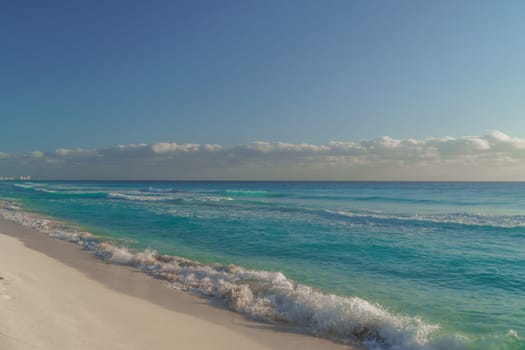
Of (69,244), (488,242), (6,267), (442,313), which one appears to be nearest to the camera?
(442,313)

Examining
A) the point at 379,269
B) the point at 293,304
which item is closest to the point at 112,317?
the point at 293,304

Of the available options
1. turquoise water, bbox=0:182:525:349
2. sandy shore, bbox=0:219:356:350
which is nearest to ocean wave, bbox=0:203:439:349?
turquoise water, bbox=0:182:525:349

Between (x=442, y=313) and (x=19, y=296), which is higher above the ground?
(x=19, y=296)

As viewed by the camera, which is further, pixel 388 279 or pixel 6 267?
pixel 388 279

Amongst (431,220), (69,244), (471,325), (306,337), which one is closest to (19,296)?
(306,337)

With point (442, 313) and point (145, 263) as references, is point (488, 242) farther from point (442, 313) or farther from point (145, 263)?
point (145, 263)

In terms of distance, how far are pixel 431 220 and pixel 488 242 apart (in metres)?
7.99

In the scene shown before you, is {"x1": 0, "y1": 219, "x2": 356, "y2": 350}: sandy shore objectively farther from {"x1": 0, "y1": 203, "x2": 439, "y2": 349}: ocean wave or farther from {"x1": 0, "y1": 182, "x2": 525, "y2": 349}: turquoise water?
{"x1": 0, "y1": 182, "x2": 525, "y2": 349}: turquoise water

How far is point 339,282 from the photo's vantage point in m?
9.73

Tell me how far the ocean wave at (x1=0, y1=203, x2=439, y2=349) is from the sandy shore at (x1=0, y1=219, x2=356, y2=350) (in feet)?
1.53

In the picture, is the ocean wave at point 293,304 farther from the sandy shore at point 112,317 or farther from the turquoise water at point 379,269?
the sandy shore at point 112,317

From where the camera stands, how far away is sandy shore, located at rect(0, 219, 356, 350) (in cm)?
512

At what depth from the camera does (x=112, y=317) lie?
6.23m

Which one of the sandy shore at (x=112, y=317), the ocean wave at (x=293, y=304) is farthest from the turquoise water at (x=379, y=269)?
the sandy shore at (x=112, y=317)
